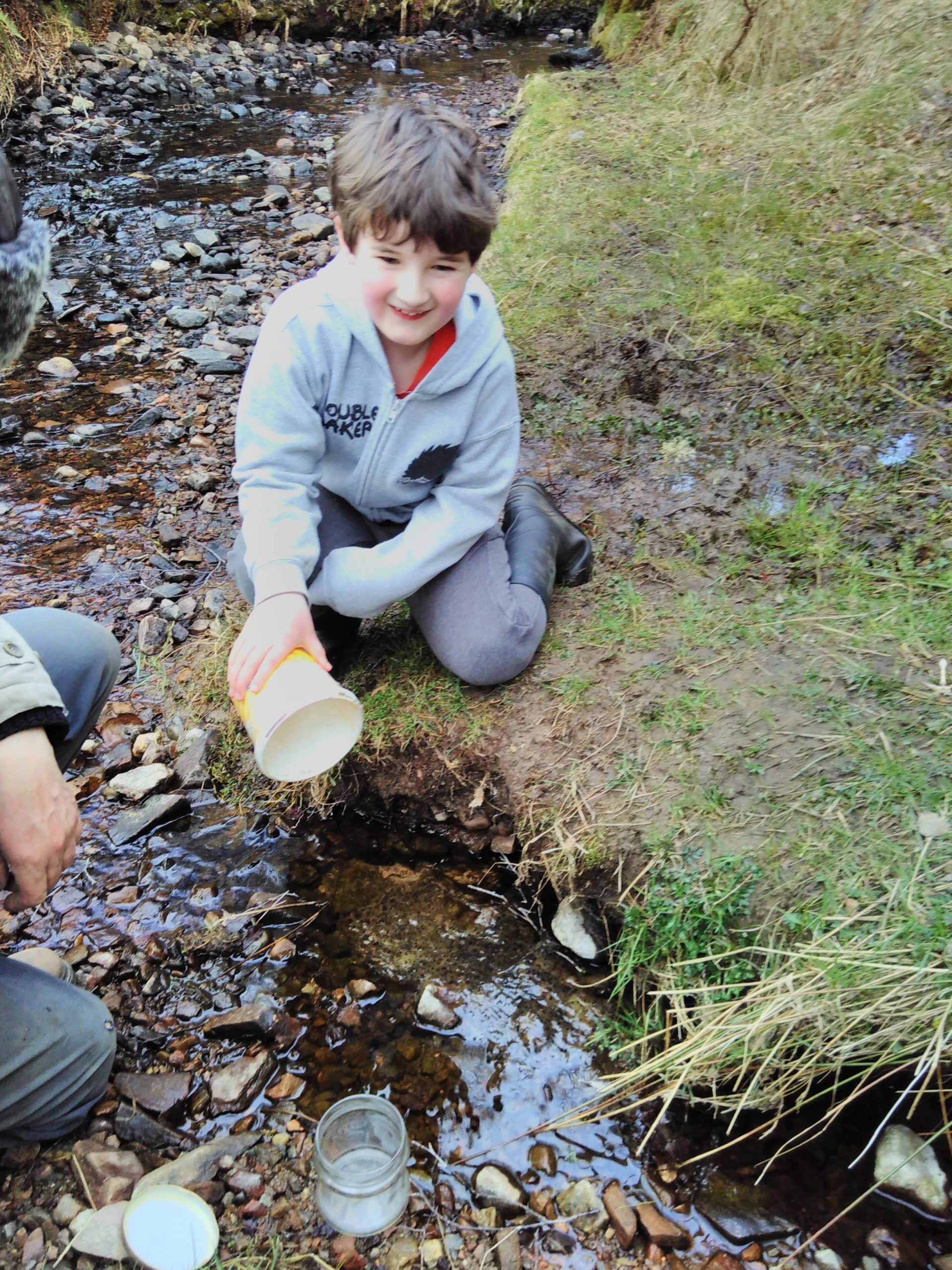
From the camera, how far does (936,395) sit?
3.35 metres

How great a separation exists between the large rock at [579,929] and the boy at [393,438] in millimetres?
646

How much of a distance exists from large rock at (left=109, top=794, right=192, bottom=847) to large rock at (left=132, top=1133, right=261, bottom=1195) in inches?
36.2

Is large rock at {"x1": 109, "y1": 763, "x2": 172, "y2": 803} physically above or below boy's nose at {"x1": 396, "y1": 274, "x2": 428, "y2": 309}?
below

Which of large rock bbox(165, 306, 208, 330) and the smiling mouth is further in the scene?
large rock bbox(165, 306, 208, 330)

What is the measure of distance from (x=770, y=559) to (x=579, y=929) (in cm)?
131

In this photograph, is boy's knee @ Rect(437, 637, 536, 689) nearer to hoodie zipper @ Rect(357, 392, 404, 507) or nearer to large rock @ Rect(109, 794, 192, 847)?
hoodie zipper @ Rect(357, 392, 404, 507)

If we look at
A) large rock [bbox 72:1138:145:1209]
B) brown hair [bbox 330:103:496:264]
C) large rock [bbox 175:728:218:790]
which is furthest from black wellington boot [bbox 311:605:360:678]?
large rock [bbox 72:1138:145:1209]

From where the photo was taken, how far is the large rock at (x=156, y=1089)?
204 cm

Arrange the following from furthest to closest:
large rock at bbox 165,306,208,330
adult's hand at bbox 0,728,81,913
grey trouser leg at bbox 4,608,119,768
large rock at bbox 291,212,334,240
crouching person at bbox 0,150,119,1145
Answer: large rock at bbox 291,212,334,240 < large rock at bbox 165,306,208,330 < grey trouser leg at bbox 4,608,119,768 < adult's hand at bbox 0,728,81,913 < crouching person at bbox 0,150,119,1145

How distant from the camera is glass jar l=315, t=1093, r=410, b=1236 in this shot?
183 cm

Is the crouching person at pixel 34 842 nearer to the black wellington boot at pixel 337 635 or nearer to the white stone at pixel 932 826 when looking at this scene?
the black wellington boot at pixel 337 635

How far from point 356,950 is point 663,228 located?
386 centimetres

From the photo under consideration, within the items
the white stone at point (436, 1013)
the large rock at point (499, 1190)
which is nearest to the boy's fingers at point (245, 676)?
the white stone at point (436, 1013)

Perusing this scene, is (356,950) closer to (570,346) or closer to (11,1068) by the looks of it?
(11,1068)
